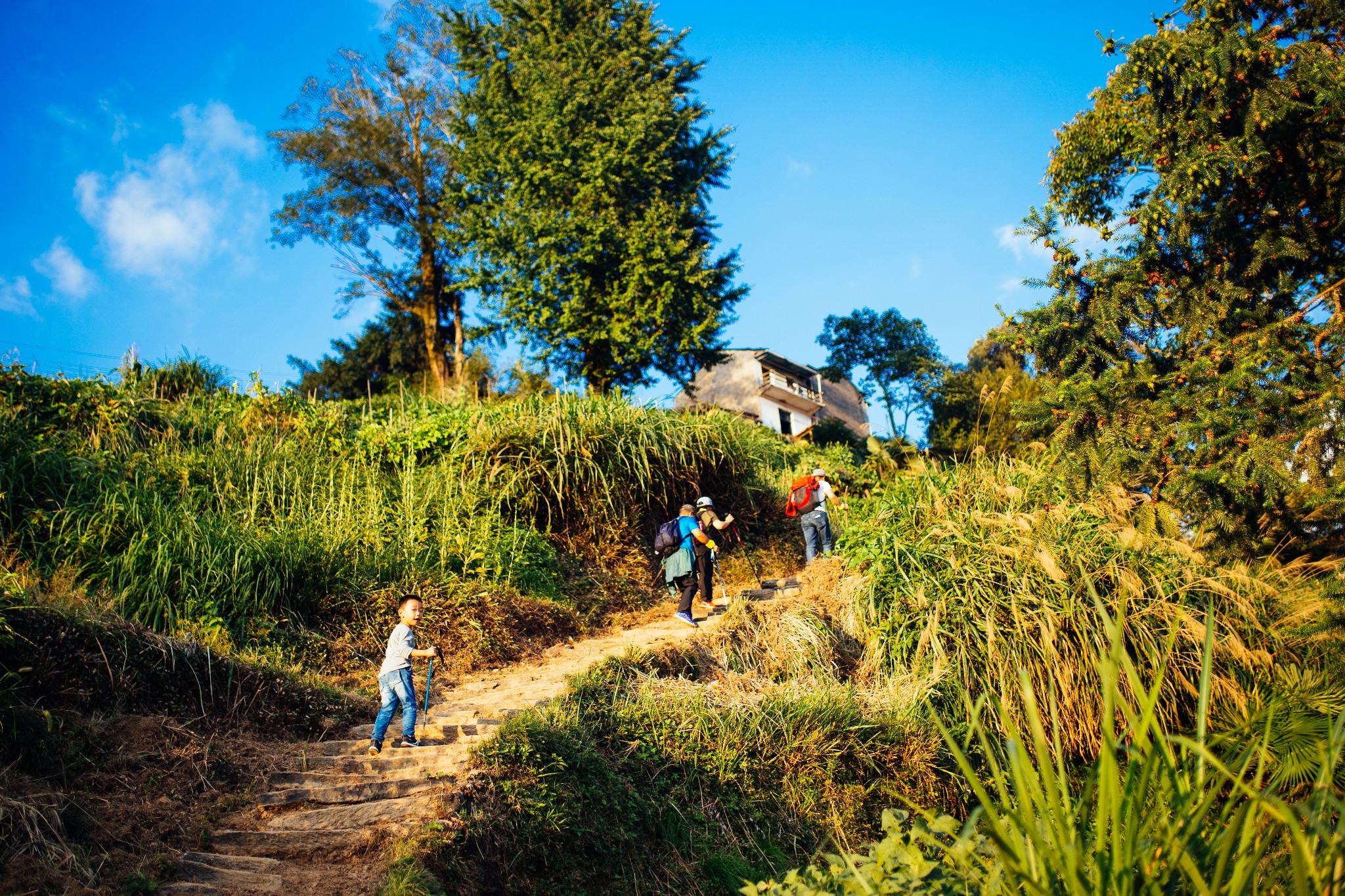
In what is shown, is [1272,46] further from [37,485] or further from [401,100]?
[401,100]

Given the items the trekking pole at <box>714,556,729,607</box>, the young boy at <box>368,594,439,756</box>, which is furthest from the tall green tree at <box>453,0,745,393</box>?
the young boy at <box>368,594,439,756</box>

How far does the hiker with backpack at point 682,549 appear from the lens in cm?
868

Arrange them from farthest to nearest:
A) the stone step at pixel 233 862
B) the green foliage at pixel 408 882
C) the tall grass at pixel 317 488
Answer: the tall grass at pixel 317 488 < the stone step at pixel 233 862 < the green foliage at pixel 408 882

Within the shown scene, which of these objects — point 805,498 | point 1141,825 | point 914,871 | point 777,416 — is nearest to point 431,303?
point 805,498

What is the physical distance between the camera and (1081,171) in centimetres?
920

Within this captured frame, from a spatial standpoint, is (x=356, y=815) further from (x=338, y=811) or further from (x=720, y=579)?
(x=720, y=579)

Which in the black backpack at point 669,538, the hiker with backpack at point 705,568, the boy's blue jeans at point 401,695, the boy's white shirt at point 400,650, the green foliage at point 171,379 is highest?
the green foliage at point 171,379

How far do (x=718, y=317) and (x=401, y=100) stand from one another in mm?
13877

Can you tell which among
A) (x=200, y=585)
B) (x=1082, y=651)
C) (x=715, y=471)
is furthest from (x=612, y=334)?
(x=1082, y=651)

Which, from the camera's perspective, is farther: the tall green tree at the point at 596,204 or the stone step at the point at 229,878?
the tall green tree at the point at 596,204

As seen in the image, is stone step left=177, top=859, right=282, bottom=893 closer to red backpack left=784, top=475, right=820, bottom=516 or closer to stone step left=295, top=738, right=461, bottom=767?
stone step left=295, top=738, right=461, bottom=767

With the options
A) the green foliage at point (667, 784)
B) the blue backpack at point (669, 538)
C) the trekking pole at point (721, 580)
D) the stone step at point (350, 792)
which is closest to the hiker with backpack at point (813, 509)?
the trekking pole at point (721, 580)

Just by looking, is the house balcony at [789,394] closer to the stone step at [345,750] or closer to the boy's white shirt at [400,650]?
the boy's white shirt at [400,650]

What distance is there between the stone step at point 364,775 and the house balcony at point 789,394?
3581 cm
